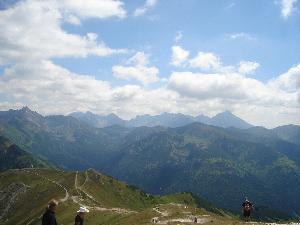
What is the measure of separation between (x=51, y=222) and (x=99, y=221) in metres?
91.4

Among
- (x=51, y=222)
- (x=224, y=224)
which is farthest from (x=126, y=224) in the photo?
(x=51, y=222)

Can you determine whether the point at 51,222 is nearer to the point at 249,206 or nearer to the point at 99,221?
the point at 249,206

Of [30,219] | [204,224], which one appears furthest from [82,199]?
[204,224]

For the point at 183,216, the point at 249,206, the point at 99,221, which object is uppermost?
the point at 249,206

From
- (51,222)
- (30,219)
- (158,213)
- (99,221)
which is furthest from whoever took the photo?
(30,219)

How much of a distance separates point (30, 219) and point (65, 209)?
96.6 feet

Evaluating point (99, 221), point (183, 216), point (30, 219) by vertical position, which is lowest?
point (30, 219)

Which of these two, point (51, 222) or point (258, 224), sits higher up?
point (51, 222)

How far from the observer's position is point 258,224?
60.2m

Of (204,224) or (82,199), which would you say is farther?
(82,199)

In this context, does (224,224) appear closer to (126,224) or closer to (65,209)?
(126,224)

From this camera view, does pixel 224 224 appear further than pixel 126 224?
No

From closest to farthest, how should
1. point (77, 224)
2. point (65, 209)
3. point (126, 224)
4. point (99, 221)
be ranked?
point (77, 224) < point (126, 224) < point (99, 221) < point (65, 209)

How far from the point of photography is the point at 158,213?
94.4 meters
